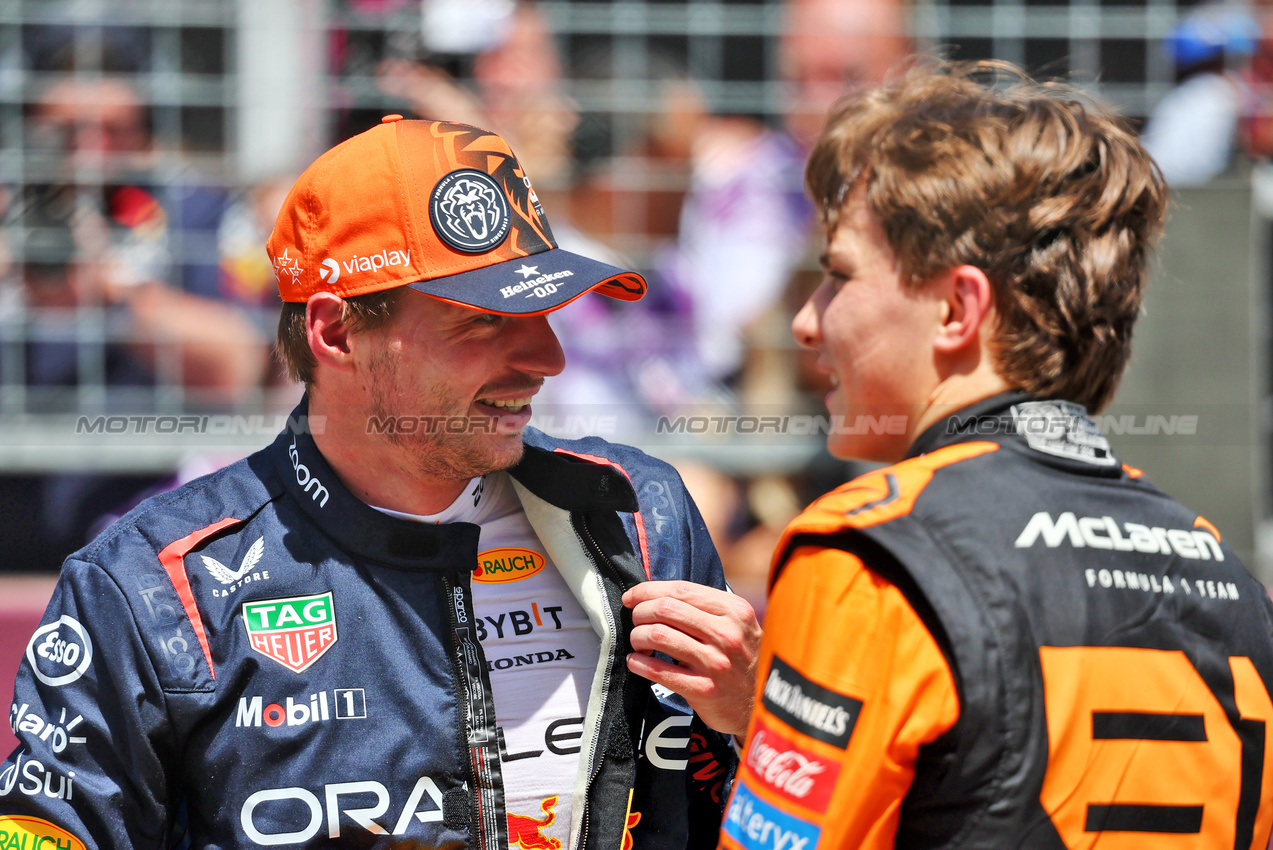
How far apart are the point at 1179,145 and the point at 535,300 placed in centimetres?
337

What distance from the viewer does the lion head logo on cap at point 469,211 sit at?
1952 millimetres

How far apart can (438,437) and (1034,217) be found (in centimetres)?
101

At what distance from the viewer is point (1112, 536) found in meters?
1.33

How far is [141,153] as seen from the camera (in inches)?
164

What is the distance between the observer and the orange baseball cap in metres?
1.94

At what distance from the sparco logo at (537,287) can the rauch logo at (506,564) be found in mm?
449

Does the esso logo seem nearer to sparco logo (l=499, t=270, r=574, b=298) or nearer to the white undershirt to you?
the white undershirt

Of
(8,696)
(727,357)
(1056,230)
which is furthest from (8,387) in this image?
(1056,230)

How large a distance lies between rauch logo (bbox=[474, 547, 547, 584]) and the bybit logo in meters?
0.52

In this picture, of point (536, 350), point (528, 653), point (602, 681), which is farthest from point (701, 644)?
point (536, 350)

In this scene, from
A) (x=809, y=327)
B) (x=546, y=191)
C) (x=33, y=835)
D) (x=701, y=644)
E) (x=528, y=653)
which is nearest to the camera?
(x=809, y=327)

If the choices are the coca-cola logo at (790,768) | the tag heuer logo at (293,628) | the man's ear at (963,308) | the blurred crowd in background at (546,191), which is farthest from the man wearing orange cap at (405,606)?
the blurred crowd in background at (546,191)

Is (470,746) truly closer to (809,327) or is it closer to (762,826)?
(762,826)

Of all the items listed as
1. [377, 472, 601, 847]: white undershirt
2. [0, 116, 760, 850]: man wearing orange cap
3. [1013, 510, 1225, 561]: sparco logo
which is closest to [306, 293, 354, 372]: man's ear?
[0, 116, 760, 850]: man wearing orange cap
